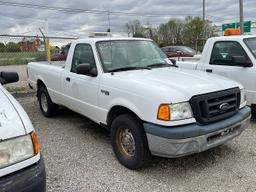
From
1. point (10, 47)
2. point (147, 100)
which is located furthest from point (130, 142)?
point (10, 47)

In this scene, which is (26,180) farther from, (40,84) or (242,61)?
(40,84)

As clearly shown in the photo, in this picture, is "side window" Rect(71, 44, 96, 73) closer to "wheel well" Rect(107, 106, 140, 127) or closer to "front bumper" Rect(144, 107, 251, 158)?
"wheel well" Rect(107, 106, 140, 127)

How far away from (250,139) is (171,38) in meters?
32.9

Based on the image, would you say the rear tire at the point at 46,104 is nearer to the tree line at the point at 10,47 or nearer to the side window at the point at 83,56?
the side window at the point at 83,56

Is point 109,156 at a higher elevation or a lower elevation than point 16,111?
lower

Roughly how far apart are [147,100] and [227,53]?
10.9 ft

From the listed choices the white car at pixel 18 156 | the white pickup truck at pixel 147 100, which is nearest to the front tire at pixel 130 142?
the white pickup truck at pixel 147 100

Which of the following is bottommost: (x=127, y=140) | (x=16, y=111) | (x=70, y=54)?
(x=127, y=140)

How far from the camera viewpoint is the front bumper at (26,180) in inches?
82.8

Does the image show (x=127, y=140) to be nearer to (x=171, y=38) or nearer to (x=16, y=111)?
(x=16, y=111)

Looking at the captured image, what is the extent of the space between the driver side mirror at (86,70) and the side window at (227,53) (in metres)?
2.75

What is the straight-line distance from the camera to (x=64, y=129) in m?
5.73

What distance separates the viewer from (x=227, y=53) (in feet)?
19.6

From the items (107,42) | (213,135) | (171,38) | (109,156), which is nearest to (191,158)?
(213,135)
